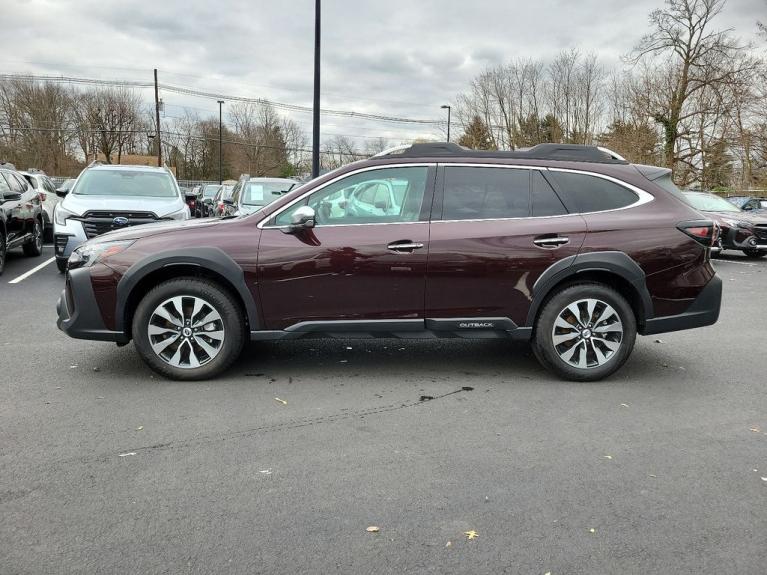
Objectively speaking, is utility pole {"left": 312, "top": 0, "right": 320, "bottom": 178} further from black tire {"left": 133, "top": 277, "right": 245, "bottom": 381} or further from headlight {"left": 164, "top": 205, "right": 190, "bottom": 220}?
black tire {"left": 133, "top": 277, "right": 245, "bottom": 381}

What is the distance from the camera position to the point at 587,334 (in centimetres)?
497

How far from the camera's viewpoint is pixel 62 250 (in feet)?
31.3

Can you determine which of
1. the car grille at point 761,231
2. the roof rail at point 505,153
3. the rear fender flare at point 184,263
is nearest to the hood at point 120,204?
the rear fender flare at point 184,263

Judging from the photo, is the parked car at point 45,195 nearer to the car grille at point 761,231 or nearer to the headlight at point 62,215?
the headlight at point 62,215

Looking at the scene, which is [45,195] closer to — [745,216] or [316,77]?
[316,77]

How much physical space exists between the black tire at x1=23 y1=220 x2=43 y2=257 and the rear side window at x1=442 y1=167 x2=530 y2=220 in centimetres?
1021

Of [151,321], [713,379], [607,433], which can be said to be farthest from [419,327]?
[713,379]

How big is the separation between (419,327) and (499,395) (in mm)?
782

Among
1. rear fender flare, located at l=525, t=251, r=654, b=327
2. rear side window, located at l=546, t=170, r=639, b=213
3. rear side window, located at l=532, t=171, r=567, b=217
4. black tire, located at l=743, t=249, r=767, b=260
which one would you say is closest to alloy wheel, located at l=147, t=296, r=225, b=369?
rear fender flare, located at l=525, t=251, r=654, b=327

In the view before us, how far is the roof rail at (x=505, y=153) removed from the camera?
5059 millimetres

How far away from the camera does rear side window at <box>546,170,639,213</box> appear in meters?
4.99

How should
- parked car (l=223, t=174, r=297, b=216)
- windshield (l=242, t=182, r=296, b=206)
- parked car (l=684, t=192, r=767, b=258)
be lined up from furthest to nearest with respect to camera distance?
parked car (l=684, t=192, r=767, b=258), windshield (l=242, t=182, r=296, b=206), parked car (l=223, t=174, r=297, b=216)

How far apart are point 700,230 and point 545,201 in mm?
1217

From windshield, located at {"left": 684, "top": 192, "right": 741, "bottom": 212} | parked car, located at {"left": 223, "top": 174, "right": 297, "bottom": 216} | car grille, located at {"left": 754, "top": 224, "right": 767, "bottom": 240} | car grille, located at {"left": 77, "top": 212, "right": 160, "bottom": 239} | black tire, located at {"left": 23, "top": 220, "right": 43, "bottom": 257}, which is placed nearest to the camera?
car grille, located at {"left": 77, "top": 212, "right": 160, "bottom": 239}
